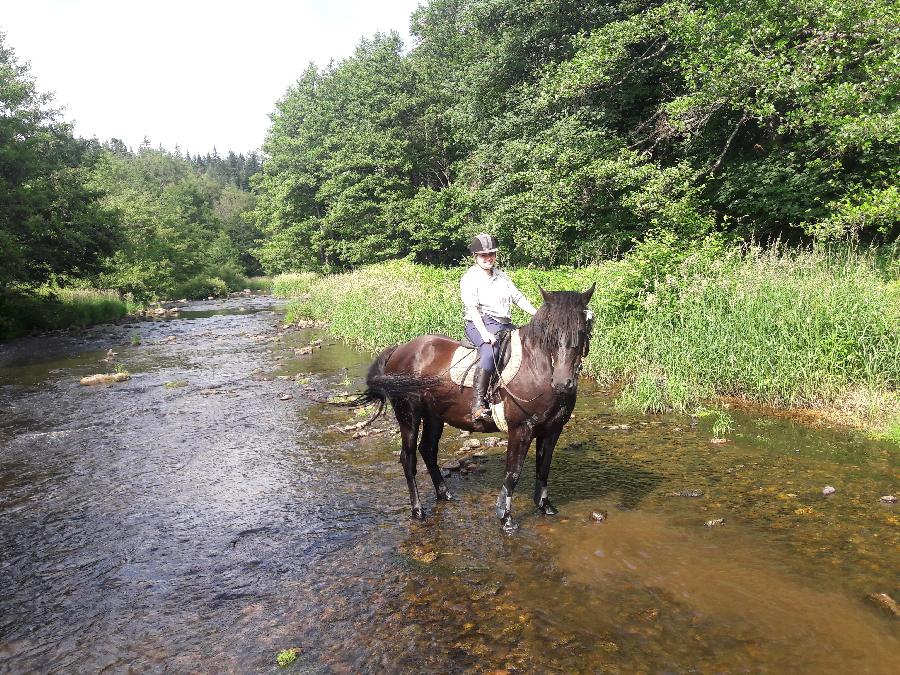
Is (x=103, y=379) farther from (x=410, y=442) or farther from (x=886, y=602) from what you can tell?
(x=886, y=602)

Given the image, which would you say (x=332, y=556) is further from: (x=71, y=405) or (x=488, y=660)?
(x=71, y=405)

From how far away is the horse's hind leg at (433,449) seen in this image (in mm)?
7236

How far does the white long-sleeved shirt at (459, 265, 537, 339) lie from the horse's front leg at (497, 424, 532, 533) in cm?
128

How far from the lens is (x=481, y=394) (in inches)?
250

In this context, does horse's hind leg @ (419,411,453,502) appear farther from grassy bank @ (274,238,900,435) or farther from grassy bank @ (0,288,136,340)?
grassy bank @ (0,288,136,340)

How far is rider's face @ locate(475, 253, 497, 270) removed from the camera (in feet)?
20.7

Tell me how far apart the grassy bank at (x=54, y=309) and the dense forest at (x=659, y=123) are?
1927 cm

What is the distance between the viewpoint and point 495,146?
29.1m

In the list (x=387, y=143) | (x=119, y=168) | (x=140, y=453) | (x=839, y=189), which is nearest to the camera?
(x=140, y=453)

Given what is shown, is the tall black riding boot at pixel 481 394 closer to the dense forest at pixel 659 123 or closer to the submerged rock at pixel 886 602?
the submerged rock at pixel 886 602

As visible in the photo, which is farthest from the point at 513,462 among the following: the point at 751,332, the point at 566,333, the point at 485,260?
the point at 751,332

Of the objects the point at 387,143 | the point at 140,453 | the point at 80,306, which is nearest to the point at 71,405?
the point at 140,453

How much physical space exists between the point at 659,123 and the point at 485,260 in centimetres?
1767

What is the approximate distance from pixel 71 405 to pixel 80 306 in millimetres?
22156
